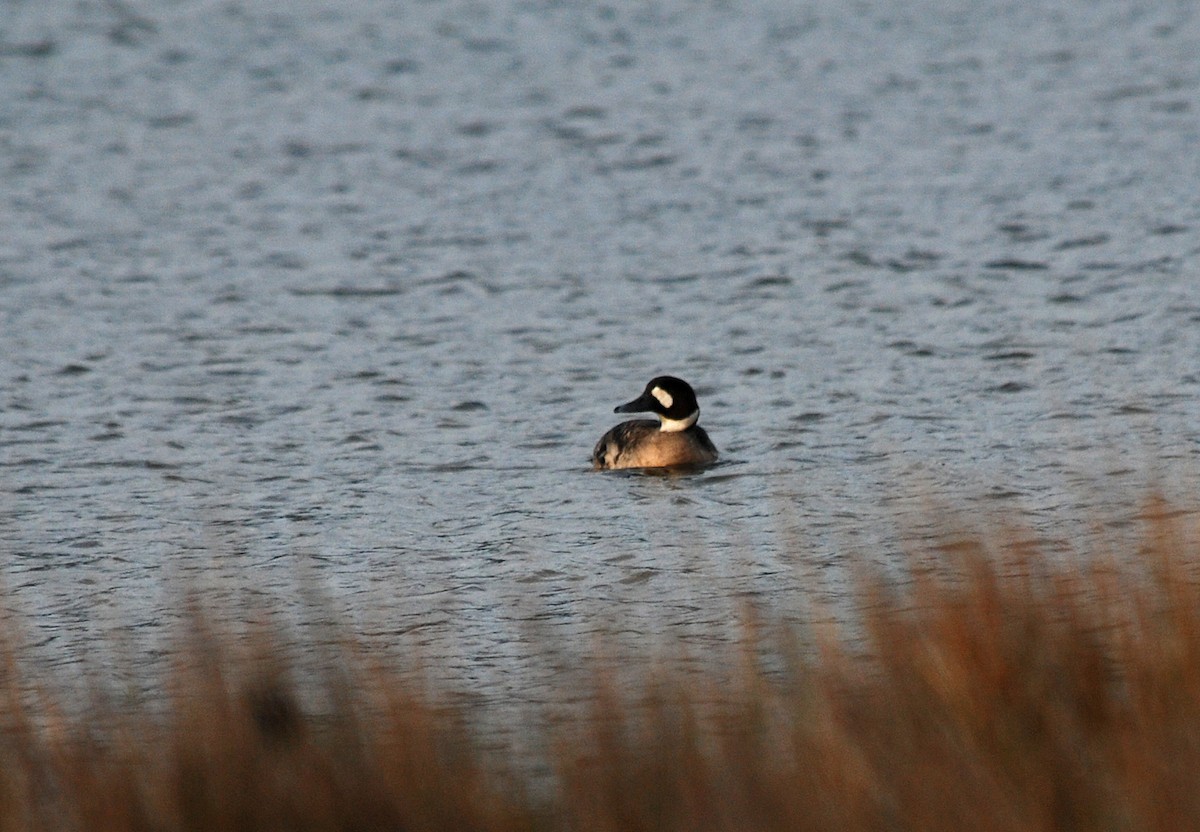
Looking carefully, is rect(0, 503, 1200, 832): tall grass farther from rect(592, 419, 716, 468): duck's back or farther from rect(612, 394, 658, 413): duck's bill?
rect(612, 394, 658, 413): duck's bill

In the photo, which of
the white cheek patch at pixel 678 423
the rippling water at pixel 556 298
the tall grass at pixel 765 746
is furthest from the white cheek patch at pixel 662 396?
the tall grass at pixel 765 746

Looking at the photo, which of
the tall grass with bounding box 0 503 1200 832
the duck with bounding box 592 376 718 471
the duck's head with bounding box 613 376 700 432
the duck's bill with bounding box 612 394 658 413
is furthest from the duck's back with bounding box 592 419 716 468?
Result: the tall grass with bounding box 0 503 1200 832

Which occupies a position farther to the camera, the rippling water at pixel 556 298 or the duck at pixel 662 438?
the duck at pixel 662 438

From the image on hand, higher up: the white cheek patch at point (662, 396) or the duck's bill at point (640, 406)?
the white cheek patch at point (662, 396)

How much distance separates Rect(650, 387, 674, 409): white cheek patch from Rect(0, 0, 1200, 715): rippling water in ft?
2.18

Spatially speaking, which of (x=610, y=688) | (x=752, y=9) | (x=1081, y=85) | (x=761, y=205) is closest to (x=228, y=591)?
(x=610, y=688)

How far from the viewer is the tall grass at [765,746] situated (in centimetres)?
616

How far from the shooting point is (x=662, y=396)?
1410 centimetres

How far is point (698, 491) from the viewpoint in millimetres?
13055

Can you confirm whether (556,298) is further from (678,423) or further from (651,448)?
(651,448)

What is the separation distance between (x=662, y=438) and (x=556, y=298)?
16.4 feet

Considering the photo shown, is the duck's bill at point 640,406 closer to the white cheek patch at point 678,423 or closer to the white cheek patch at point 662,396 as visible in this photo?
the white cheek patch at point 662,396

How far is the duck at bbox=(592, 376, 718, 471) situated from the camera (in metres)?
13.6

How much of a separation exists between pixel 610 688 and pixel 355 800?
3.04 feet
